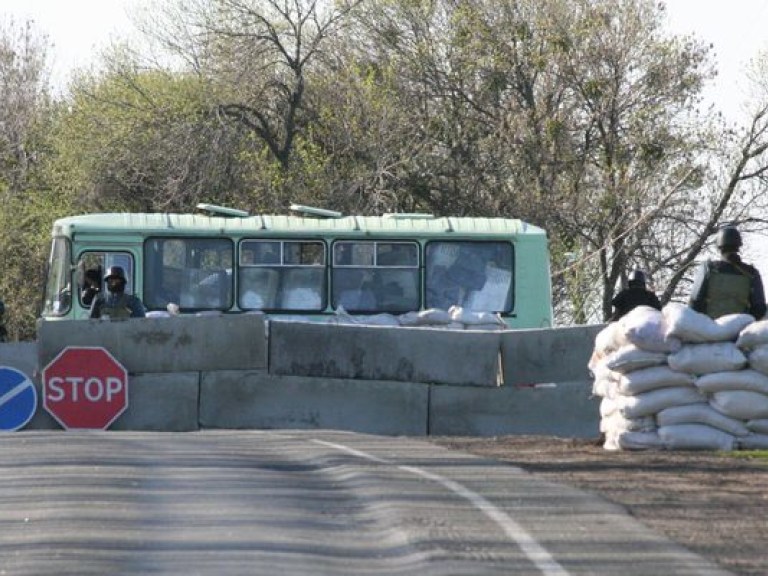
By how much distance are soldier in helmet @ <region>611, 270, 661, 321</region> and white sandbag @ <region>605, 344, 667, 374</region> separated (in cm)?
475

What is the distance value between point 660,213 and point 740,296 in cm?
3012

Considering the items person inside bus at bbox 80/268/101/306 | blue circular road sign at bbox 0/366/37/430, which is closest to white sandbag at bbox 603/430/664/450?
blue circular road sign at bbox 0/366/37/430

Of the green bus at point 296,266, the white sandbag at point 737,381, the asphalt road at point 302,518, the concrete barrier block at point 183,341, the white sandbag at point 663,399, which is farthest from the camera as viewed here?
the green bus at point 296,266

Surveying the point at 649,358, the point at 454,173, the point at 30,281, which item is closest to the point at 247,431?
the point at 649,358

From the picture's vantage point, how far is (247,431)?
68.6 feet

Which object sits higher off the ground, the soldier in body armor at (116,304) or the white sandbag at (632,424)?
the soldier in body armor at (116,304)

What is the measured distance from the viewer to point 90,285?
2683 cm

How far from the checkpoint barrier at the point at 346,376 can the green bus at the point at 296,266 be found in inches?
220

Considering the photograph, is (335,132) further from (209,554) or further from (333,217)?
(209,554)

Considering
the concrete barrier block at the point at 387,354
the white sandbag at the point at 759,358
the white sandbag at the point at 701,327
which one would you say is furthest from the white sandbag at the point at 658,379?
the concrete barrier block at the point at 387,354

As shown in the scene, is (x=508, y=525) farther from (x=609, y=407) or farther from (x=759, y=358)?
(x=609, y=407)

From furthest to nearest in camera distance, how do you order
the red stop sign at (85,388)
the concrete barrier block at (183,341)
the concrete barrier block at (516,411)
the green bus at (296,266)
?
the green bus at (296,266) → the concrete barrier block at (183,341) → the concrete barrier block at (516,411) → the red stop sign at (85,388)

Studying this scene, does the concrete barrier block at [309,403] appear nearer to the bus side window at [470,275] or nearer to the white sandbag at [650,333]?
the white sandbag at [650,333]

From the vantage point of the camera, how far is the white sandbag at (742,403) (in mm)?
16469
